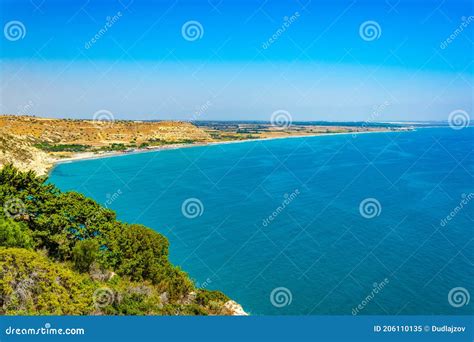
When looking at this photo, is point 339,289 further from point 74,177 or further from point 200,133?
point 200,133

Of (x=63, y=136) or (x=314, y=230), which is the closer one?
(x=314, y=230)

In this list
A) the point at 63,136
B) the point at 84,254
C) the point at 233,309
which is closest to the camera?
the point at 84,254

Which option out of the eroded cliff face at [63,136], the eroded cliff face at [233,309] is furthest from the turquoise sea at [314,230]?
the eroded cliff face at [63,136]

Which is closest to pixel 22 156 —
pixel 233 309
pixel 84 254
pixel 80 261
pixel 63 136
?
pixel 63 136

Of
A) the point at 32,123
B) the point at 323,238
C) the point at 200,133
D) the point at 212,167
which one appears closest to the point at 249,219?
the point at 323,238

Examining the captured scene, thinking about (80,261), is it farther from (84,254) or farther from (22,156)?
(22,156)
